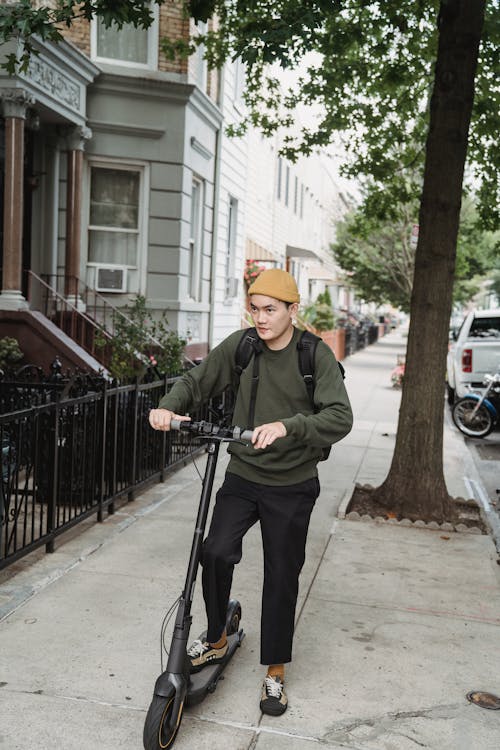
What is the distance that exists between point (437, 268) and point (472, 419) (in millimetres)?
6851

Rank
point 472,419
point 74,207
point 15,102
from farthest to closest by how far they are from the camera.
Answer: point 472,419 → point 74,207 → point 15,102

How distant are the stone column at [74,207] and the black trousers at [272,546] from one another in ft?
31.6

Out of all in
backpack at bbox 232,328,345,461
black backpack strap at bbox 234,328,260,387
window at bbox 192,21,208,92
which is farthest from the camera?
window at bbox 192,21,208,92

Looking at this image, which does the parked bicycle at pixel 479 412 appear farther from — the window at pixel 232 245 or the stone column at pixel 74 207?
the stone column at pixel 74 207

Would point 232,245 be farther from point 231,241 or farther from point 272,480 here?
point 272,480

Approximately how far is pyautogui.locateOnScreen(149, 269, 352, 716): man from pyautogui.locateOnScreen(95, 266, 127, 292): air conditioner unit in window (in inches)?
401

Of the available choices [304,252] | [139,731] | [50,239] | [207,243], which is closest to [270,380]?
[139,731]

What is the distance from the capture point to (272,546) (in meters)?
3.79

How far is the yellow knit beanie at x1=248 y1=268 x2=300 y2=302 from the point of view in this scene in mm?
3719

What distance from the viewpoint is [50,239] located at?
13359mm

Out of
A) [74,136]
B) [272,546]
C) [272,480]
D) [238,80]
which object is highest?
[238,80]

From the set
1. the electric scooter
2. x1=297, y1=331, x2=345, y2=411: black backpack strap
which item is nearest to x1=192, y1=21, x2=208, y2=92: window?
x1=297, y1=331, x2=345, y2=411: black backpack strap

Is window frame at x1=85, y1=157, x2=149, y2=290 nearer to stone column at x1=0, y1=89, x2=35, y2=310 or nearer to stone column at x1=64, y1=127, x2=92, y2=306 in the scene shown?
stone column at x1=64, y1=127, x2=92, y2=306

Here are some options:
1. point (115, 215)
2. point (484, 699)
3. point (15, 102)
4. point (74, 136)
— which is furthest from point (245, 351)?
point (115, 215)
